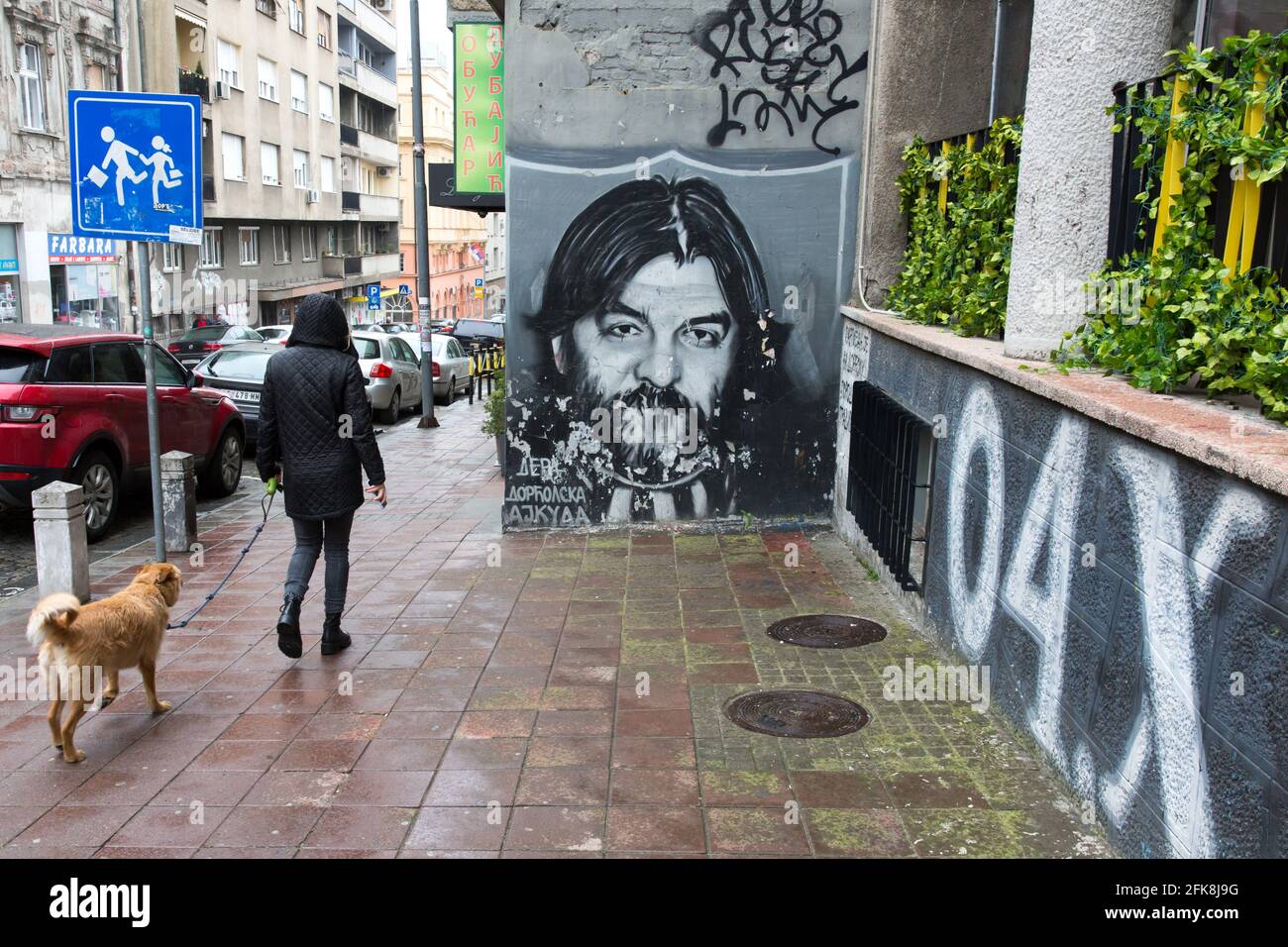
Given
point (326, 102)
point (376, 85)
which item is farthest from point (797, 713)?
point (376, 85)

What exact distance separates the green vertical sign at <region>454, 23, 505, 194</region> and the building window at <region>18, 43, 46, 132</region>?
61.0 feet

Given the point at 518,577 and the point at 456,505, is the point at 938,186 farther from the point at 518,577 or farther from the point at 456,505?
the point at 456,505

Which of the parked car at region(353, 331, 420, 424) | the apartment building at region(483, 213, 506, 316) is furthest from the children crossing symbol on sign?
the apartment building at region(483, 213, 506, 316)

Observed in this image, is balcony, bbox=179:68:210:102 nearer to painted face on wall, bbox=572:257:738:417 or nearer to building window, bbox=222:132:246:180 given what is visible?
building window, bbox=222:132:246:180

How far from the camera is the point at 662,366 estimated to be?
8961 millimetres

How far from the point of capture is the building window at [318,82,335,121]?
46.6m

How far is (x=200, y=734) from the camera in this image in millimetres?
5109

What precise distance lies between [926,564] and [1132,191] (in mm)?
2512

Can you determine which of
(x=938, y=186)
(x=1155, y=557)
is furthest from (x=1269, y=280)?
(x=938, y=186)

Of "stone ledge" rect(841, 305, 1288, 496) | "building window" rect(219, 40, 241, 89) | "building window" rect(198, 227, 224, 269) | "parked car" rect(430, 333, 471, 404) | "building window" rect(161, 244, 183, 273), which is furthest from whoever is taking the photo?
"building window" rect(219, 40, 241, 89)

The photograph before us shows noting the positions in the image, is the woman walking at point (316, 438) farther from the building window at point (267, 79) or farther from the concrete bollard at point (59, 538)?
the building window at point (267, 79)

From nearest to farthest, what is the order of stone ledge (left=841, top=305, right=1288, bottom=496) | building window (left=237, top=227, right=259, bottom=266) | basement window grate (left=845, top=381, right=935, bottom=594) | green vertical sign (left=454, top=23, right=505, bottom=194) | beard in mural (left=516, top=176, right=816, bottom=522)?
stone ledge (left=841, top=305, right=1288, bottom=496), basement window grate (left=845, top=381, right=935, bottom=594), beard in mural (left=516, top=176, right=816, bottom=522), green vertical sign (left=454, top=23, right=505, bottom=194), building window (left=237, top=227, right=259, bottom=266)

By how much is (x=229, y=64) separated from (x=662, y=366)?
34.7 m

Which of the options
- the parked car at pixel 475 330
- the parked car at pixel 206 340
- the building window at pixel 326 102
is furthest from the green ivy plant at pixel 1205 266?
the building window at pixel 326 102
